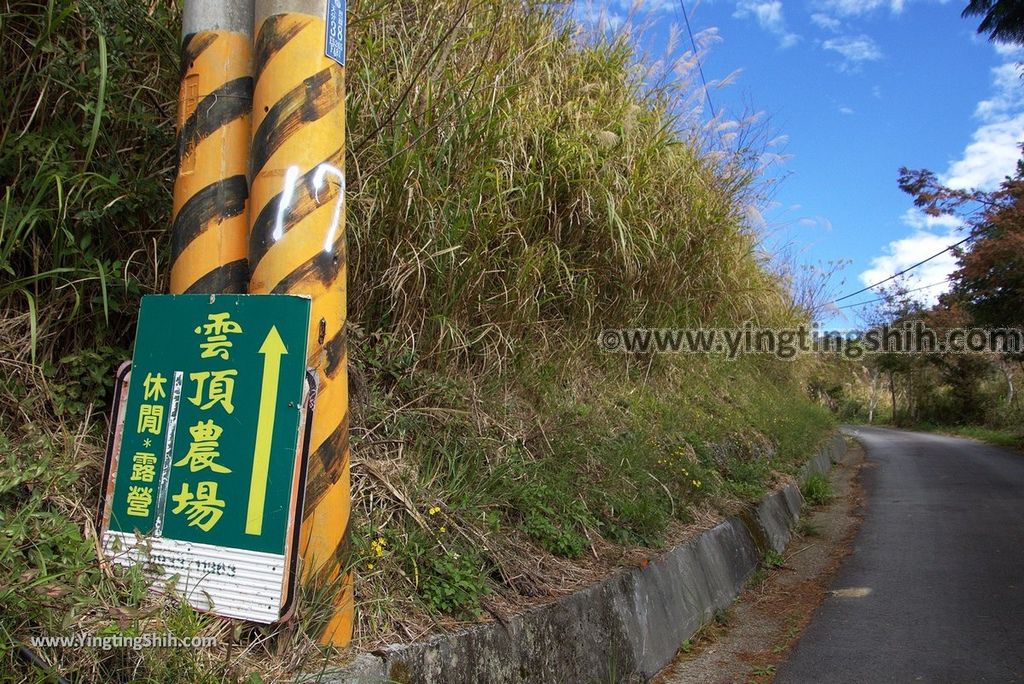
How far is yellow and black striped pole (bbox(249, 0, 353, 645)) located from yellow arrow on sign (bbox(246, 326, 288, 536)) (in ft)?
0.49

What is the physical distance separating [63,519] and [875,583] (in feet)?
16.5

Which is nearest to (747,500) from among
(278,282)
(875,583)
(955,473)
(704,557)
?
(875,583)

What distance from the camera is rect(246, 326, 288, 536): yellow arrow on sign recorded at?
1917 millimetres

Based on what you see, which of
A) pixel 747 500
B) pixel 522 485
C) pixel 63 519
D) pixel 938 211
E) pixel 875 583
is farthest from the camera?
pixel 938 211

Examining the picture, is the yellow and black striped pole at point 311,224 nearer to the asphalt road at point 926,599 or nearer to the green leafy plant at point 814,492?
the asphalt road at point 926,599

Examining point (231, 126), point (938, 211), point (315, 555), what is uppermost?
point (938, 211)

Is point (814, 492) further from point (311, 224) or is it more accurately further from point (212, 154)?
point (212, 154)

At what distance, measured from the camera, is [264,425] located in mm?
1964

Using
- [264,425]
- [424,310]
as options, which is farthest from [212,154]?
[424,310]

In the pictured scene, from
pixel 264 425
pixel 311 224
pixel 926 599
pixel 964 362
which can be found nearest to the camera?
pixel 264 425

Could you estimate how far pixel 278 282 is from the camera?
83.8 inches

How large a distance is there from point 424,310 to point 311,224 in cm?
145

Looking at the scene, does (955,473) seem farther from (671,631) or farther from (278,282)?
(278,282)

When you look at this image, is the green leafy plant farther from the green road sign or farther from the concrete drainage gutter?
the green road sign
